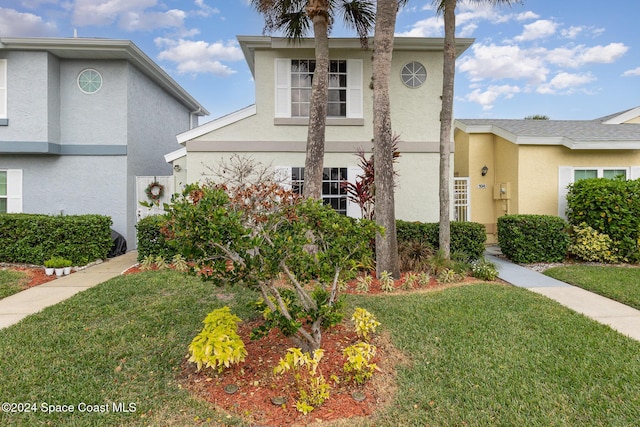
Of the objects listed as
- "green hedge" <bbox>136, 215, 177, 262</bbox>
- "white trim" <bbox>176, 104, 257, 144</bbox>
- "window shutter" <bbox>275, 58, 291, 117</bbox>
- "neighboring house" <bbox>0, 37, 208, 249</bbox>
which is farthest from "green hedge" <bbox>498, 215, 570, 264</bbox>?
"neighboring house" <bbox>0, 37, 208, 249</bbox>

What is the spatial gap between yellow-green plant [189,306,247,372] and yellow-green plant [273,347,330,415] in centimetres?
45

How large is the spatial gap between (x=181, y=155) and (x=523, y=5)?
31.9 feet

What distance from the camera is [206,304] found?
215 inches

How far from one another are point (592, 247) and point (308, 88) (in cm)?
835

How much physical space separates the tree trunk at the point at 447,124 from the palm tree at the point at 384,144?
4.86 feet

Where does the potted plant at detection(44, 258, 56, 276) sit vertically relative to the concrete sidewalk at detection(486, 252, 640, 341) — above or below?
above

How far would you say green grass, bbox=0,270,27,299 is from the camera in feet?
21.0

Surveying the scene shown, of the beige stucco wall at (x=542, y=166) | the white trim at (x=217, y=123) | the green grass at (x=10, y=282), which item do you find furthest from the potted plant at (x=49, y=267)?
the beige stucco wall at (x=542, y=166)

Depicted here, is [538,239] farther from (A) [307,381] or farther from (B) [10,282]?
(B) [10,282]

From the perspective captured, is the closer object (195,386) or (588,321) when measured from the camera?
(195,386)

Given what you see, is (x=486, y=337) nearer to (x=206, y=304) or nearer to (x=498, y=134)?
(x=206, y=304)

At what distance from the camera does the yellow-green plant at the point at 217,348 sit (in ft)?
10.8

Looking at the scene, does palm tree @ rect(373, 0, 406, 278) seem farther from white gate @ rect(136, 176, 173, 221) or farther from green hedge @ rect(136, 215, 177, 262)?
white gate @ rect(136, 176, 173, 221)

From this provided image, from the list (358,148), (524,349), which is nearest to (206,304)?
(524,349)
